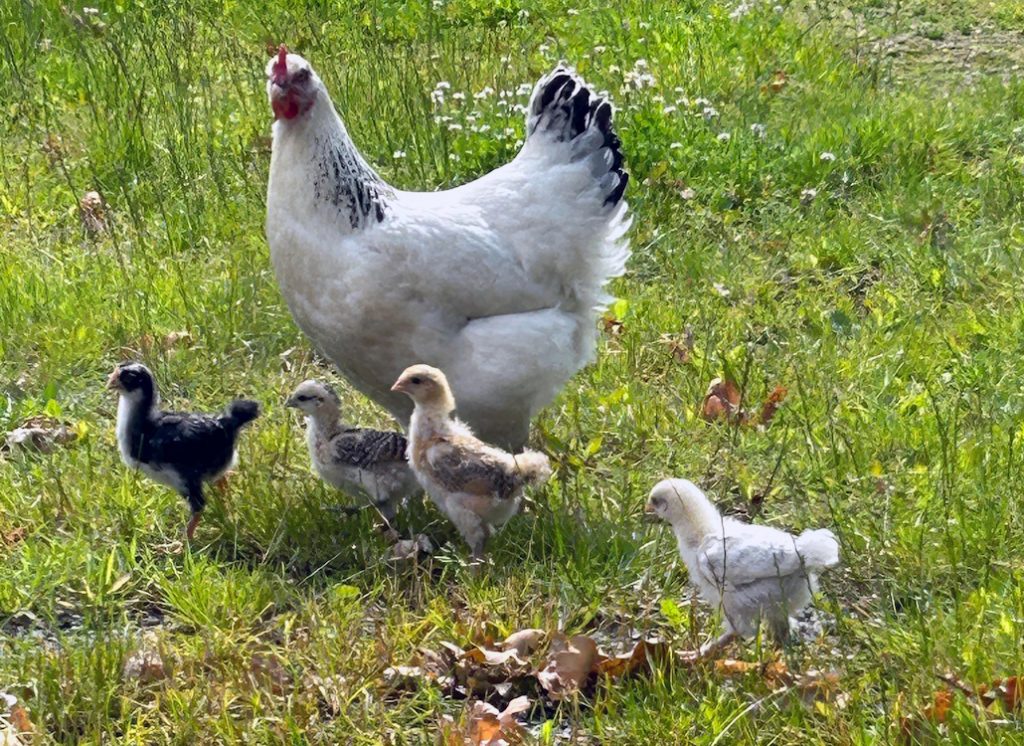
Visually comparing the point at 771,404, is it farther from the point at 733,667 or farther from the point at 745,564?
the point at 733,667

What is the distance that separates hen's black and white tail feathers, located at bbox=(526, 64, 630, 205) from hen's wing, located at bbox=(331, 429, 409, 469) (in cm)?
135

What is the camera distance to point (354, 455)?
492cm

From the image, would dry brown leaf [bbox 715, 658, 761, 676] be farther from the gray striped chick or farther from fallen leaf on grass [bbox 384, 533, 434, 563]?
the gray striped chick

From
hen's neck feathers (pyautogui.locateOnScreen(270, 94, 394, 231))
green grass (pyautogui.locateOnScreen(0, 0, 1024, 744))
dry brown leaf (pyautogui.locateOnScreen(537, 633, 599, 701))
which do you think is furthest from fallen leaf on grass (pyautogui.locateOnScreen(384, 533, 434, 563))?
hen's neck feathers (pyautogui.locateOnScreen(270, 94, 394, 231))

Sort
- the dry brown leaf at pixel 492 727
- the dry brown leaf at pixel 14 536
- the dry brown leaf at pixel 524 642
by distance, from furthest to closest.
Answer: the dry brown leaf at pixel 14 536, the dry brown leaf at pixel 524 642, the dry brown leaf at pixel 492 727

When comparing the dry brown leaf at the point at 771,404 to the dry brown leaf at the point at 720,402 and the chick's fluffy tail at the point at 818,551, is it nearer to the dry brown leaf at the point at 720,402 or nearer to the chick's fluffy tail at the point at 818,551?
the dry brown leaf at the point at 720,402

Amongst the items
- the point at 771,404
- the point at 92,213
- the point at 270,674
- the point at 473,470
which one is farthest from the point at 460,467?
the point at 92,213

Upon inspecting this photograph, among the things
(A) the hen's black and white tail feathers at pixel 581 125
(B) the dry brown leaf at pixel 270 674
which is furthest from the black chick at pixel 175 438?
(A) the hen's black and white tail feathers at pixel 581 125

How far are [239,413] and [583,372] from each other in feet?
5.61

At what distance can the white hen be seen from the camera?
16.4 feet

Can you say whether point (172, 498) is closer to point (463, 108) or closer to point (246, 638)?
point (246, 638)

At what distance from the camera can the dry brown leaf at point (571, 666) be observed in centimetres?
400

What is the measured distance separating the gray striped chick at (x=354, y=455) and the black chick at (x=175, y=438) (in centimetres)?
21

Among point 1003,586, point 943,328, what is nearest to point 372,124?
point 943,328
